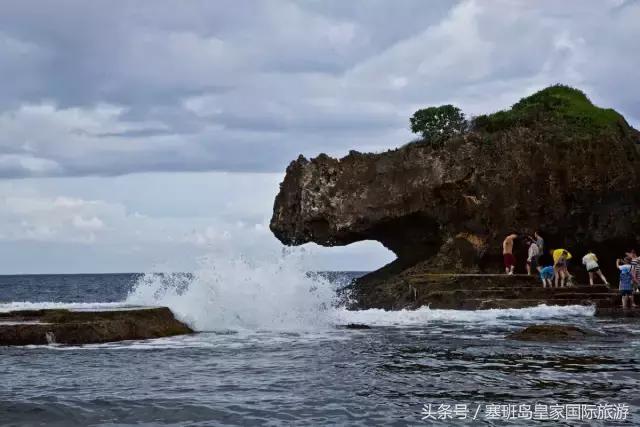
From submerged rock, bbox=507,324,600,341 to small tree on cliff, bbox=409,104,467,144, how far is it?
62.0 feet

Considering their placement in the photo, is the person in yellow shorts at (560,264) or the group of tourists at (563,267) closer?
the group of tourists at (563,267)

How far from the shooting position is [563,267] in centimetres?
2950

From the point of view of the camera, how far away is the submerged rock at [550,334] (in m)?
16.9

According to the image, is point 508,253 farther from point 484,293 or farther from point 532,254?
point 484,293

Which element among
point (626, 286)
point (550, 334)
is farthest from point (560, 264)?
point (550, 334)

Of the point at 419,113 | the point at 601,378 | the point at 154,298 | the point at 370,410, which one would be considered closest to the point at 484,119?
the point at 419,113

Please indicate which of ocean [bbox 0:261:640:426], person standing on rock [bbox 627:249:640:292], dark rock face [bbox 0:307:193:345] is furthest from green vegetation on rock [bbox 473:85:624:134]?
dark rock face [bbox 0:307:193:345]

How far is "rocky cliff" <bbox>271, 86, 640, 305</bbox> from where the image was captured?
110 feet

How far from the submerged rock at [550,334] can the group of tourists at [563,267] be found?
30.1 feet

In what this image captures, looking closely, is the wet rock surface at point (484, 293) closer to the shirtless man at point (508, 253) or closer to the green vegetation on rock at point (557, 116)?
the shirtless man at point (508, 253)

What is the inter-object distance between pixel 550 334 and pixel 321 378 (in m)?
7.40

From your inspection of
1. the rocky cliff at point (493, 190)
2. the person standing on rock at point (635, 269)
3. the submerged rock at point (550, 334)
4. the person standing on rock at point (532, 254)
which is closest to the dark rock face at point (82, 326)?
the submerged rock at point (550, 334)

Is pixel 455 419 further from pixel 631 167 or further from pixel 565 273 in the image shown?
pixel 631 167

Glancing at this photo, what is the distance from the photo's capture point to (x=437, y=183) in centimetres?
3388
